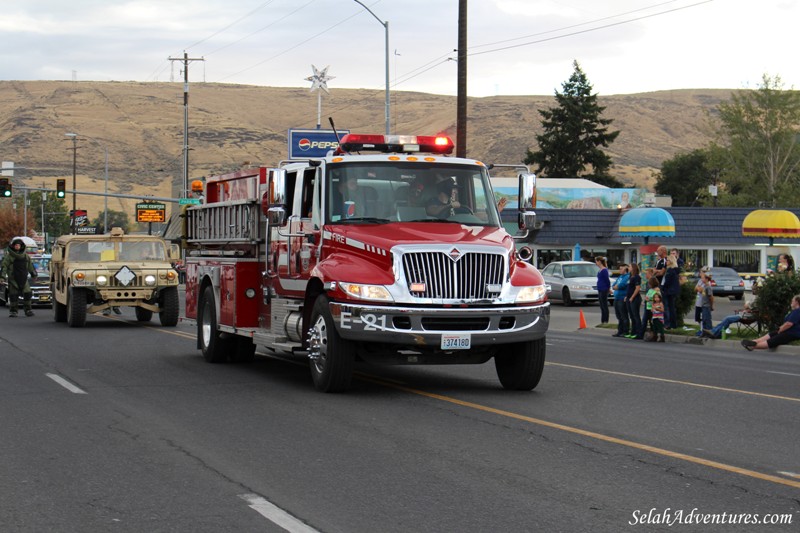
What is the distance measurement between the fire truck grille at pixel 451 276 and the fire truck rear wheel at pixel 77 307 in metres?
15.0

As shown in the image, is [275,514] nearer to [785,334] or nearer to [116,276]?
[785,334]

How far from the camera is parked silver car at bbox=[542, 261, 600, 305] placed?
139 feet

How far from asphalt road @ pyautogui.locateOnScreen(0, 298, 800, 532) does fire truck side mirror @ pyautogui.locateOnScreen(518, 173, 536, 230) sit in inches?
80.4

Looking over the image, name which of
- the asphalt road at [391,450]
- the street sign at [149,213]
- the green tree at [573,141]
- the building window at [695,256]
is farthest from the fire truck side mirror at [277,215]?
the green tree at [573,141]

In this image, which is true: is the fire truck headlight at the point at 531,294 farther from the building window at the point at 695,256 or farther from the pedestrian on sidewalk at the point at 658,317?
the building window at the point at 695,256

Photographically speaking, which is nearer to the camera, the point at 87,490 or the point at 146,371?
the point at 87,490

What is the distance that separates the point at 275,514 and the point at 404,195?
6.82 meters

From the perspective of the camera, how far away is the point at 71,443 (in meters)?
9.67

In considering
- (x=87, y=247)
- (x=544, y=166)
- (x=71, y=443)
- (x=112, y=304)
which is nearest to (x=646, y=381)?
(x=71, y=443)

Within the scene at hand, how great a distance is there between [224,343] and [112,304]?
9528 mm

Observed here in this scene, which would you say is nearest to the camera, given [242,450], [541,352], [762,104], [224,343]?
[242,450]

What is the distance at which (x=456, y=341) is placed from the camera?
39.9 ft

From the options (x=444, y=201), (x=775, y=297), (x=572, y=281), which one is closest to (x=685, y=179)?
(x=572, y=281)

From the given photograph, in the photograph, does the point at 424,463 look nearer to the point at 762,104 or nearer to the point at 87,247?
the point at 87,247
